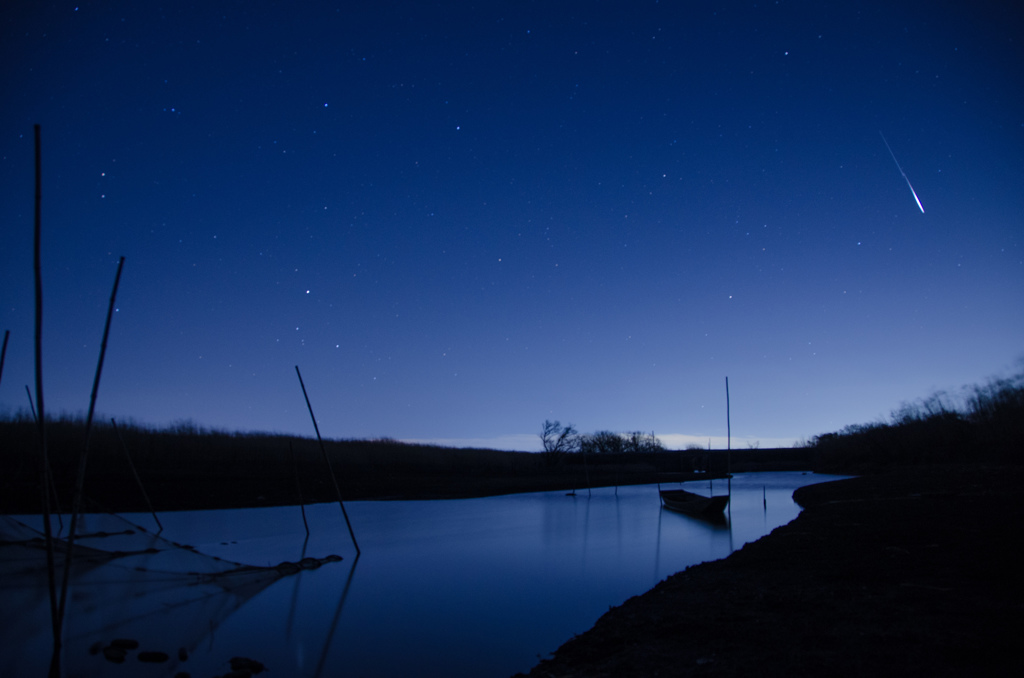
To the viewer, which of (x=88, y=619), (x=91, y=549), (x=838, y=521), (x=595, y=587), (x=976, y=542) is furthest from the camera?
(x=838, y=521)

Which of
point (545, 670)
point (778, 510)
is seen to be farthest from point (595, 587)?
point (778, 510)

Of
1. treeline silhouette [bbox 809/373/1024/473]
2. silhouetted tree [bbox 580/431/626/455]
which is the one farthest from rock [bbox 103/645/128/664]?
silhouetted tree [bbox 580/431/626/455]

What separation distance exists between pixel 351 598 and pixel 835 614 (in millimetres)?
7647

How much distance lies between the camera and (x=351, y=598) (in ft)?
33.0

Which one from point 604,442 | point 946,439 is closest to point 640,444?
point 604,442

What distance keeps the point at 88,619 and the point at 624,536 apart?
1528 cm

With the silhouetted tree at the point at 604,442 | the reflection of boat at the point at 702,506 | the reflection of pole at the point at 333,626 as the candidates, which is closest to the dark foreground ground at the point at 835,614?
the reflection of pole at the point at 333,626

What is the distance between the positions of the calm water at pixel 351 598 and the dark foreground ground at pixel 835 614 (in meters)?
1.34

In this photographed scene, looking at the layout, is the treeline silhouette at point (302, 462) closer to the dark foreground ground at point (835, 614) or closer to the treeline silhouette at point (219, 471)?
the treeline silhouette at point (219, 471)

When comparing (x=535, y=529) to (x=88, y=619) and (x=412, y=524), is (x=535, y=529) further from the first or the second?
(x=88, y=619)

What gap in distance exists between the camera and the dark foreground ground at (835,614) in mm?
5008

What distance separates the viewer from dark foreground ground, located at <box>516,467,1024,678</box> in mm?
5008

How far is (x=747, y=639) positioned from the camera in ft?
19.2

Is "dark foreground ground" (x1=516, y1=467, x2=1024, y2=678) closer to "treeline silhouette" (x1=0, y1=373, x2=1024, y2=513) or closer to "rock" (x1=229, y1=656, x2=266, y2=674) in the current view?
"rock" (x1=229, y1=656, x2=266, y2=674)
